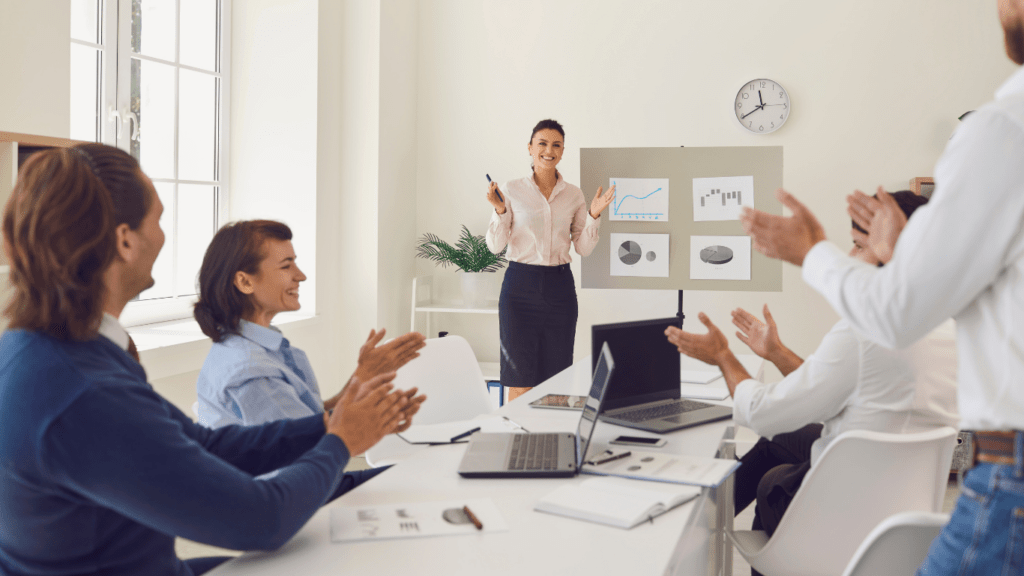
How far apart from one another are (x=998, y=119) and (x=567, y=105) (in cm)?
435

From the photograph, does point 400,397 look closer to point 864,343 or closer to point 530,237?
point 864,343

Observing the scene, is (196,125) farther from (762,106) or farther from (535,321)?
(762,106)

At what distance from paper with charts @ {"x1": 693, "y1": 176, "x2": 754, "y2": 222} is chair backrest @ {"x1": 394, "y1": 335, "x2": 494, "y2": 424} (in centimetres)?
199

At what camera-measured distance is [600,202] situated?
13.7 feet

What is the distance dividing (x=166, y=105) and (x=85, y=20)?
0.61 m

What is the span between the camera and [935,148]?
4684 mm

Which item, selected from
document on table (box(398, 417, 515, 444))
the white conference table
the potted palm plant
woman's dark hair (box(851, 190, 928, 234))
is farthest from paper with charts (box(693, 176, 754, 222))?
the white conference table

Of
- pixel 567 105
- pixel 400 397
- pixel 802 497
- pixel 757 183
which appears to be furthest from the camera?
pixel 567 105

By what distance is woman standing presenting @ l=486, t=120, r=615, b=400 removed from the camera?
3.99 meters

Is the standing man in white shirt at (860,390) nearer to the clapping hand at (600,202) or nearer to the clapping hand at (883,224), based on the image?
the clapping hand at (883,224)

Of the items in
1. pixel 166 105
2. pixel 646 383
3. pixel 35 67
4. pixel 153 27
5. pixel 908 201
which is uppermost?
pixel 153 27

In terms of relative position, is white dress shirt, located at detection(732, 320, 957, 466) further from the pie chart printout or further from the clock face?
→ the clock face

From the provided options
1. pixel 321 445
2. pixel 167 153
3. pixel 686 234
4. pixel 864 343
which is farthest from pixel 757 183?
pixel 321 445

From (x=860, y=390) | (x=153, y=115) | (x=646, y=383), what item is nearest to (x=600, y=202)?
(x=646, y=383)
